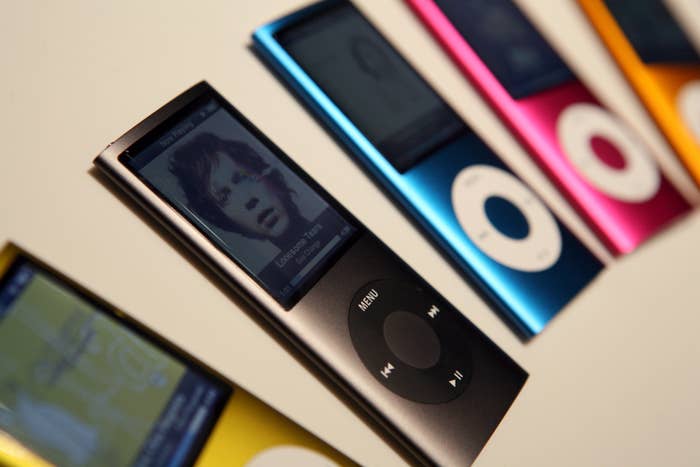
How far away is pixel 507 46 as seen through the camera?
521 mm

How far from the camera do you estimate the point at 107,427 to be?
298 millimetres

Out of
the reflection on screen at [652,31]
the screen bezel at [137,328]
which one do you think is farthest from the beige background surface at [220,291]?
the reflection on screen at [652,31]

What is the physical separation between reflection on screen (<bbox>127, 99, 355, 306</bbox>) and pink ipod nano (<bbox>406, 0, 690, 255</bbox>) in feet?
0.66

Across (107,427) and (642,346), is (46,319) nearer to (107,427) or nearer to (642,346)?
(107,427)

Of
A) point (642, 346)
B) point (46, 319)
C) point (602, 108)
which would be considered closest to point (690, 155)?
point (602, 108)

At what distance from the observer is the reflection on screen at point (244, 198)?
35cm

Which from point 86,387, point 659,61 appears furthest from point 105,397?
point 659,61

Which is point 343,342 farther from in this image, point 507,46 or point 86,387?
point 507,46

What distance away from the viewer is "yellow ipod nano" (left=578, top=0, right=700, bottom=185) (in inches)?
21.8

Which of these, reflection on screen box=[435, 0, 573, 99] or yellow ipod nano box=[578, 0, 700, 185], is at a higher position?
reflection on screen box=[435, 0, 573, 99]

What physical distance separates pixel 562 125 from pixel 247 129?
0.90 ft

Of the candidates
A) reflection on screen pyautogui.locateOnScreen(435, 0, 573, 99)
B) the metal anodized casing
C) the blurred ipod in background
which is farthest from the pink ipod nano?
the blurred ipod in background

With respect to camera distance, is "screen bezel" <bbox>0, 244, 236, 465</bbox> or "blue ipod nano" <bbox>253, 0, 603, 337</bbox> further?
"blue ipod nano" <bbox>253, 0, 603, 337</bbox>

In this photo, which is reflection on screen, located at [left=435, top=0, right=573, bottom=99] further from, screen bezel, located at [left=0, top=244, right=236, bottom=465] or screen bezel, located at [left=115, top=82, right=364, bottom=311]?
screen bezel, located at [left=0, top=244, right=236, bottom=465]
